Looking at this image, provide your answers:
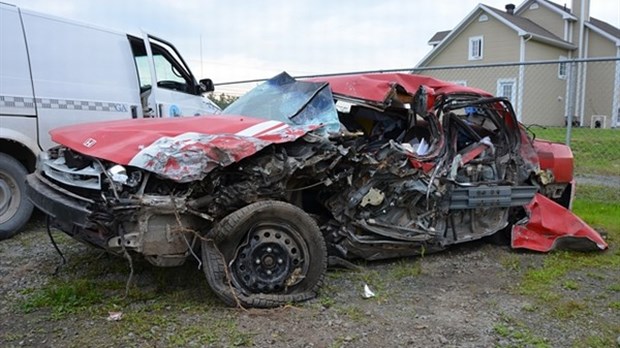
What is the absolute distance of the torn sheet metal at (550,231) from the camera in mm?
5062

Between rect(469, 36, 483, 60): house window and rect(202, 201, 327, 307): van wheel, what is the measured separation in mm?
22430

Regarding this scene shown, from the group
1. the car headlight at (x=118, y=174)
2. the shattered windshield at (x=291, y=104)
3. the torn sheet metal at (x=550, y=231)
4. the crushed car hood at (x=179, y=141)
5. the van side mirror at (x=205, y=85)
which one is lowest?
the torn sheet metal at (x=550, y=231)

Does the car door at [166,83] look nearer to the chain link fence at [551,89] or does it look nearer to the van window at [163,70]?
the van window at [163,70]

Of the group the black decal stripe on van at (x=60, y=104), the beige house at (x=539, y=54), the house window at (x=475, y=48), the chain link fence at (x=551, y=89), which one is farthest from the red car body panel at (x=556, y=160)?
the house window at (x=475, y=48)

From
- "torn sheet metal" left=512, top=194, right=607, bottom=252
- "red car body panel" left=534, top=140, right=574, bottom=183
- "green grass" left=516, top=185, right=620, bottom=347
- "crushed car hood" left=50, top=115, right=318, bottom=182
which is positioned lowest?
"green grass" left=516, top=185, right=620, bottom=347

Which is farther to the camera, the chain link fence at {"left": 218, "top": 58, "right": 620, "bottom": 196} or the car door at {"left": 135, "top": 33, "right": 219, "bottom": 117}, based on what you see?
the chain link fence at {"left": 218, "top": 58, "right": 620, "bottom": 196}

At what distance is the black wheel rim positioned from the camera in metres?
3.54

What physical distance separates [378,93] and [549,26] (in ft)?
80.2

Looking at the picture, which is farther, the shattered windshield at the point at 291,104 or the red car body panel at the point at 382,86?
the red car body panel at the point at 382,86

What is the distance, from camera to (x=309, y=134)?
382 centimetres

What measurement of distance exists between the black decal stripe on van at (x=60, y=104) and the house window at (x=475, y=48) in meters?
20.7

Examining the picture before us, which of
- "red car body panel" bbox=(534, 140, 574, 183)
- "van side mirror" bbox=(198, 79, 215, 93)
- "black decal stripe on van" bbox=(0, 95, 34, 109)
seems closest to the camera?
"black decal stripe on van" bbox=(0, 95, 34, 109)

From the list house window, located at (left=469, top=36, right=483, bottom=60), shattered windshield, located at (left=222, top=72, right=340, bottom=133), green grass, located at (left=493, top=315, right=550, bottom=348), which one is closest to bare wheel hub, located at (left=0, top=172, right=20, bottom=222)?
shattered windshield, located at (left=222, top=72, right=340, bottom=133)

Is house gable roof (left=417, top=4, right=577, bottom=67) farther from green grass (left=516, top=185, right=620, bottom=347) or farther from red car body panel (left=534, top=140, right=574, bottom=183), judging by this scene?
green grass (left=516, top=185, right=620, bottom=347)
